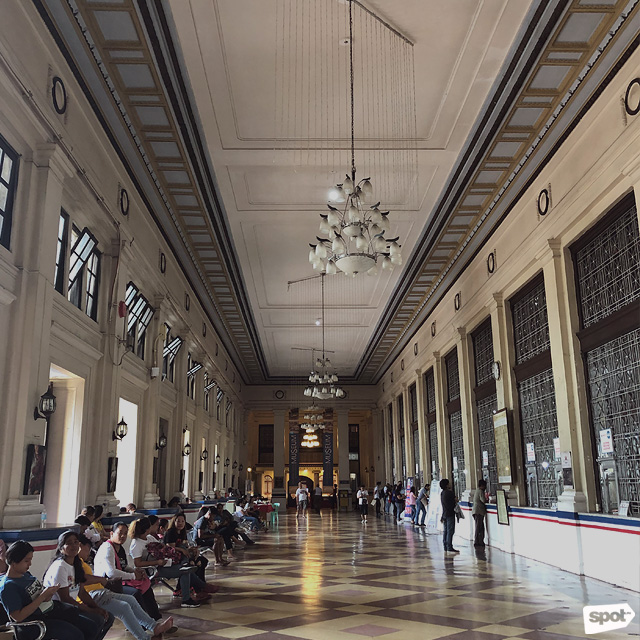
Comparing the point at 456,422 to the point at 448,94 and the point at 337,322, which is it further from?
the point at 448,94

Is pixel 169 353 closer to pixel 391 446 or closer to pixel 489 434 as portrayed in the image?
pixel 489 434

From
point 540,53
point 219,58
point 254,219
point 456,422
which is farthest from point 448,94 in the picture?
point 456,422

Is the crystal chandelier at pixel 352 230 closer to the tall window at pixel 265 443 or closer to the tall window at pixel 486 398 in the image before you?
the tall window at pixel 486 398

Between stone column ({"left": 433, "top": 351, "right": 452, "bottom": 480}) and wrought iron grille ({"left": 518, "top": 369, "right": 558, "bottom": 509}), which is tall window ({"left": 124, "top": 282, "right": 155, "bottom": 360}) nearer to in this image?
wrought iron grille ({"left": 518, "top": 369, "right": 558, "bottom": 509})

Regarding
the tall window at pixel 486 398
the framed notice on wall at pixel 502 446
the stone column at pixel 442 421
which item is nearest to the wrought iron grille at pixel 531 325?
the framed notice on wall at pixel 502 446

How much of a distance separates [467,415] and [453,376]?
2.39 meters

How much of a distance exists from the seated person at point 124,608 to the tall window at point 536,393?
6750 millimetres

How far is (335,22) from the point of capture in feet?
23.7

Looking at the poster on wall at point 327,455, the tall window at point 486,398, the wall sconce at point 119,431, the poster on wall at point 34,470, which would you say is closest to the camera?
the poster on wall at point 34,470

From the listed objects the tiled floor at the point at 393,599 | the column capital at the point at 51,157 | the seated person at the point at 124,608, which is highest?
the column capital at the point at 51,157

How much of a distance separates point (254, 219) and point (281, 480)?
65.8 ft

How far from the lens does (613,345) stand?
316 inches

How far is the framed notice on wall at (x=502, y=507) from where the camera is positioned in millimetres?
11375

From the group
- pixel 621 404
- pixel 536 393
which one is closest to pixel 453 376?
pixel 536 393
